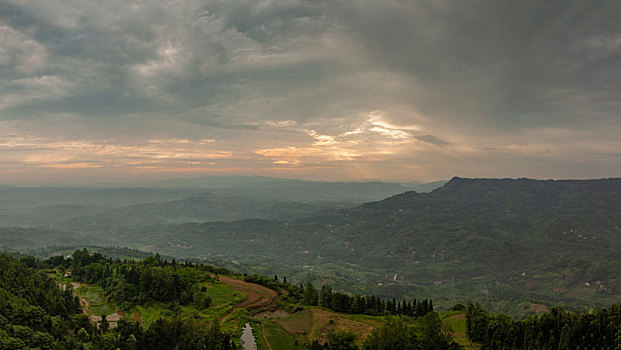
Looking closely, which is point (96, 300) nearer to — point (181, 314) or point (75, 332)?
point (181, 314)

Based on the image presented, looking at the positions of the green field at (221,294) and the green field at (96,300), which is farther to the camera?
the green field at (221,294)

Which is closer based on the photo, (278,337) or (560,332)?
(560,332)

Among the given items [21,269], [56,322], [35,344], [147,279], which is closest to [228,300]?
[147,279]

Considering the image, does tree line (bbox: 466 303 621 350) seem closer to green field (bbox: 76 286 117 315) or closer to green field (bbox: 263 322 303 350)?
green field (bbox: 263 322 303 350)

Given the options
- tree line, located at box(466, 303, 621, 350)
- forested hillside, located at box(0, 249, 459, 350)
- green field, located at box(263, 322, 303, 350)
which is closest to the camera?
forested hillside, located at box(0, 249, 459, 350)

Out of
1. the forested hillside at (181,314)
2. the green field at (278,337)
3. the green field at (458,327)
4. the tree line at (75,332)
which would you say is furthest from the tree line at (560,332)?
the tree line at (75,332)

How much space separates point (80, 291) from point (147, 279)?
2527 centimetres

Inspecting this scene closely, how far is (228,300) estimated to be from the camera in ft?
283

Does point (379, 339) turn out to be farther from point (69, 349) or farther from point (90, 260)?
point (90, 260)

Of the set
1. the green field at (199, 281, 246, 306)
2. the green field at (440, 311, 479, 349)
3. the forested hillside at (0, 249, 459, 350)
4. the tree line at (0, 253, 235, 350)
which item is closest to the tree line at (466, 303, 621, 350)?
the green field at (440, 311, 479, 349)

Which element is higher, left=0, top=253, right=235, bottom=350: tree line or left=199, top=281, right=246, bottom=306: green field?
A: left=0, top=253, right=235, bottom=350: tree line

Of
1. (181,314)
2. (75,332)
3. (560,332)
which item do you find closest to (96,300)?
(181,314)

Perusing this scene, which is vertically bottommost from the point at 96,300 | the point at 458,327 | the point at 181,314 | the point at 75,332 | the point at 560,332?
the point at 458,327

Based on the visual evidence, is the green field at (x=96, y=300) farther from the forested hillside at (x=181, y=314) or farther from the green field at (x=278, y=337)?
the green field at (x=278, y=337)
